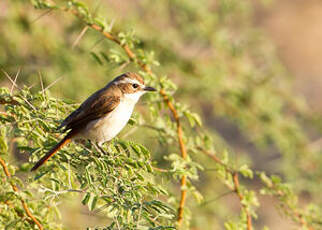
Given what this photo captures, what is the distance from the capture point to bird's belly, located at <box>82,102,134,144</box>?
13.9ft

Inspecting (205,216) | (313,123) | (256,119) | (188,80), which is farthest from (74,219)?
(313,123)

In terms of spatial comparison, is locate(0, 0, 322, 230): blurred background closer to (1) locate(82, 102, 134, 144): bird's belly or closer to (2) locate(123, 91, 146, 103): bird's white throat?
(2) locate(123, 91, 146, 103): bird's white throat

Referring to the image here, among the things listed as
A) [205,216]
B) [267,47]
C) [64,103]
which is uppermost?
[267,47]

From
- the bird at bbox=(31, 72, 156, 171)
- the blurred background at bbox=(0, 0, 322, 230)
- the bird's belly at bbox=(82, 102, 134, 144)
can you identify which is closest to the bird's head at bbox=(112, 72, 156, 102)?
the bird at bbox=(31, 72, 156, 171)

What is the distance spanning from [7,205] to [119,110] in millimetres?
1586

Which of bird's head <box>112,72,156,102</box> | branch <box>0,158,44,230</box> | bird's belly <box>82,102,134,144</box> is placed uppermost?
bird's head <box>112,72,156,102</box>

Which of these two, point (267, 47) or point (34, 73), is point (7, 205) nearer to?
point (34, 73)

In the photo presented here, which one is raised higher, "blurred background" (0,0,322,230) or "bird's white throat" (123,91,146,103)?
"blurred background" (0,0,322,230)

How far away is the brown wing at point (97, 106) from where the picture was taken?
412 cm

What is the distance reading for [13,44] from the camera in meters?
7.06

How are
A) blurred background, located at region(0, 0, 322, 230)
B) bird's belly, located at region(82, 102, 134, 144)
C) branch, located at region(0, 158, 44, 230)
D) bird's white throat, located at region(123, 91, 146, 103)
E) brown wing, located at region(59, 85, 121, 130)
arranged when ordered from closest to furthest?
branch, located at region(0, 158, 44, 230), brown wing, located at region(59, 85, 121, 130), bird's belly, located at region(82, 102, 134, 144), bird's white throat, located at region(123, 91, 146, 103), blurred background, located at region(0, 0, 322, 230)

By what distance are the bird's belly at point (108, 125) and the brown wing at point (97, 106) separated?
53 millimetres

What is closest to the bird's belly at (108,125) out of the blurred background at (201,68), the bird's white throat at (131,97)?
the bird's white throat at (131,97)

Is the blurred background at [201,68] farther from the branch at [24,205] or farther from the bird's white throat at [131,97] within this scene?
the branch at [24,205]
